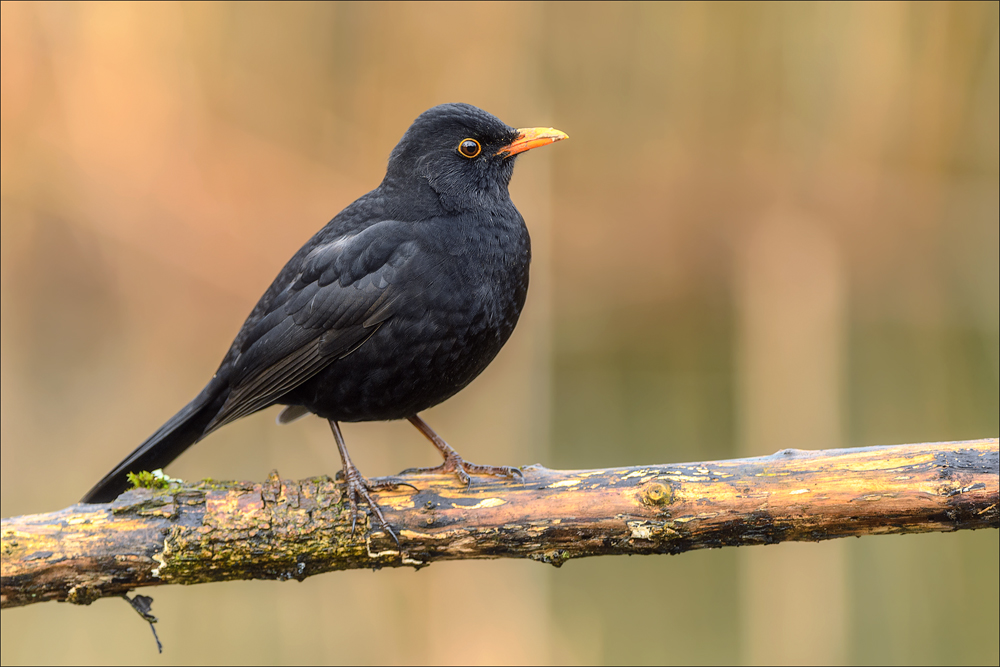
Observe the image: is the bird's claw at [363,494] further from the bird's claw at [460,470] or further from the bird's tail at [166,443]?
the bird's tail at [166,443]

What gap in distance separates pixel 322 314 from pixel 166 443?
0.83m

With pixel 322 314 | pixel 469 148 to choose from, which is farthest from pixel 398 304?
pixel 469 148

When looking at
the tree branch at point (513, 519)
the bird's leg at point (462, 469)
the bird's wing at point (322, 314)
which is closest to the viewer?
the tree branch at point (513, 519)

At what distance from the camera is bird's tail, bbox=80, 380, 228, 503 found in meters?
2.96

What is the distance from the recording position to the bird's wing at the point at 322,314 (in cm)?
284

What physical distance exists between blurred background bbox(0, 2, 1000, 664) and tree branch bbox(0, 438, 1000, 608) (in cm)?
243

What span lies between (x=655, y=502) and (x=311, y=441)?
3.08 m

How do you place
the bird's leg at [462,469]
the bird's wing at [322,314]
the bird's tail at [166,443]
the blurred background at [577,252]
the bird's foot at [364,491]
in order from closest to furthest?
the bird's foot at [364,491], the bird's leg at [462,469], the bird's wing at [322,314], the bird's tail at [166,443], the blurred background at [577,252]

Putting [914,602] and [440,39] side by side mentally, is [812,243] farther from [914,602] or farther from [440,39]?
[440,39]

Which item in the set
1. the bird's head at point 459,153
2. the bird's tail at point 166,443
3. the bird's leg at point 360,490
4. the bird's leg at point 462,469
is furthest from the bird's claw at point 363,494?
the bird's head at point 459,153

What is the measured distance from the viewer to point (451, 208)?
9.82 ft

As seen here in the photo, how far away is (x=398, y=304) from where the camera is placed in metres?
2.78

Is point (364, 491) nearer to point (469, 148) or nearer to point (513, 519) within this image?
point (513, 519)

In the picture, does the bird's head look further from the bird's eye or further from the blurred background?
the blurred background
